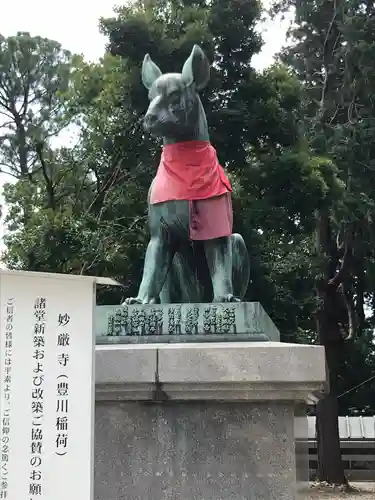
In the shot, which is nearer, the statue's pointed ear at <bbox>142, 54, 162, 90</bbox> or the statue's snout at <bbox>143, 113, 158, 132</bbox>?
the statue's snout at <bbox>143, 113, 158, 132</bbox>

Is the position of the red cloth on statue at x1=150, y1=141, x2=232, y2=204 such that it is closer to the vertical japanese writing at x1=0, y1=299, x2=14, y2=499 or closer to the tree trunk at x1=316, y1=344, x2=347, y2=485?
the vertical japanese writing at x1=0, y1=299, x2=14, y2=499

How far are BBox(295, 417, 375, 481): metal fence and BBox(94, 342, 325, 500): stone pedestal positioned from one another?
15554 mm

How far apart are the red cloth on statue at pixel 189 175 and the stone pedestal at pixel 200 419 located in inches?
46.8

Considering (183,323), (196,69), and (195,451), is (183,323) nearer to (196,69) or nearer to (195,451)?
(195,451)

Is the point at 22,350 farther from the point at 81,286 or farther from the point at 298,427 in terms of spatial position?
the point at 298,427

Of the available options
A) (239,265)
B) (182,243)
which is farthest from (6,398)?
(239,265)

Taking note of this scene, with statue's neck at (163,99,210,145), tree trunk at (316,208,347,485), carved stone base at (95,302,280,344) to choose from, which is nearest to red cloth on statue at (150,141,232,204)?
statue's neck at (163,99,210,145)

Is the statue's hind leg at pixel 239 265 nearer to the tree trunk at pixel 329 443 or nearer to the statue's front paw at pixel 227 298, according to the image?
the statue's front paw at pixel 227 298

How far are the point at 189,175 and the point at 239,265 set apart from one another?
2.27 ft

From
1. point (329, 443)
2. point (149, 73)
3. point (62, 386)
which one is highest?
point (149, 73)

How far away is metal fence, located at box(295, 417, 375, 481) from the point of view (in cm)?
1856

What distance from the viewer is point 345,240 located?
1579 cm

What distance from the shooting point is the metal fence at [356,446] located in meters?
18.6

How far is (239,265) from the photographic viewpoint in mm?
4637
